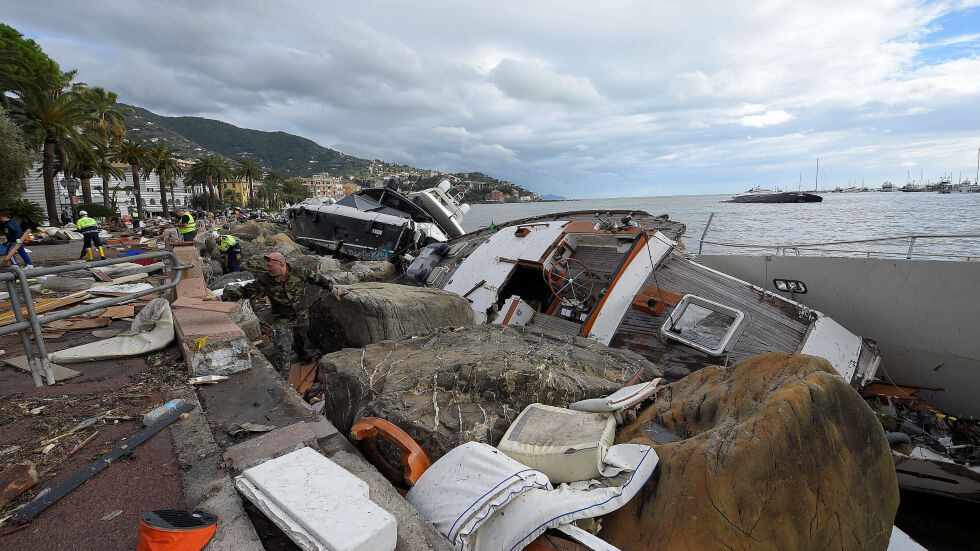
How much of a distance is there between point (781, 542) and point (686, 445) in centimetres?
51

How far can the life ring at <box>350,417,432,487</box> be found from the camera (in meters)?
2.26

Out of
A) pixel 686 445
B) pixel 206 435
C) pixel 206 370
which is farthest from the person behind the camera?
pixel 206 370

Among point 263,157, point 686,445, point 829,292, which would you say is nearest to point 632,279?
point 829,292

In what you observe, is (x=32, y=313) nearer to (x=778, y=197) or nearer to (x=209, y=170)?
(x=209, y=170)

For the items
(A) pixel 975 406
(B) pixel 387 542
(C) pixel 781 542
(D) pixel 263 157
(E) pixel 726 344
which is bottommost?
(A) pixel 975 406

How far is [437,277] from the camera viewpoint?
373 inches

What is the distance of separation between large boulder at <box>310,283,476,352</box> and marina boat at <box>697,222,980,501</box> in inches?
225

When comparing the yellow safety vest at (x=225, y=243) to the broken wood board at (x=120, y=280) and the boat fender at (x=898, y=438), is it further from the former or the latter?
the boat fender at (x=898, y=438)

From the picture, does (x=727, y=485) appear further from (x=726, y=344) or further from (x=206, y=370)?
(x=726, y=344)

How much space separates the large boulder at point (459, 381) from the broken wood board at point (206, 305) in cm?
142

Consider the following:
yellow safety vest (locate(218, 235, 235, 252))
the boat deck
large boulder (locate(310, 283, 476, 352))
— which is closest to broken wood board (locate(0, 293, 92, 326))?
large boulder (locate(310, 283, 476, 352))

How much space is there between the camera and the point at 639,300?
6.62 metres

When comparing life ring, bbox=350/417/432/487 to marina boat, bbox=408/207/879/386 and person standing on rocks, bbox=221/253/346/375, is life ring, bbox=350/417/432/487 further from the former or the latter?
marina boat, bbox=408/207/879/386

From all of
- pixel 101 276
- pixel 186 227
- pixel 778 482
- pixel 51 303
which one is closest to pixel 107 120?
pixel 186 227
